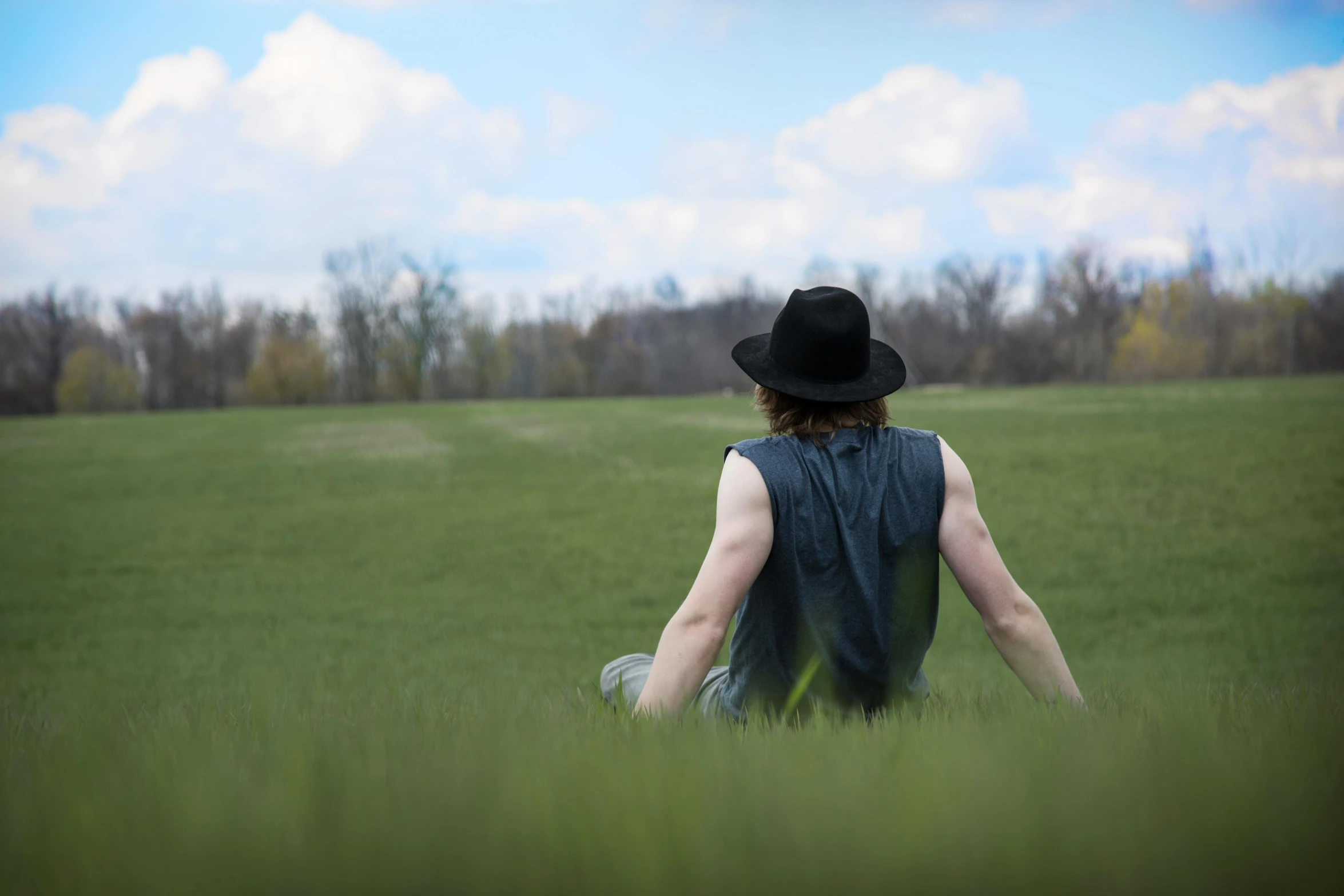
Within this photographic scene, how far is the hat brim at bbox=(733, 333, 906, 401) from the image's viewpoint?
2.74m

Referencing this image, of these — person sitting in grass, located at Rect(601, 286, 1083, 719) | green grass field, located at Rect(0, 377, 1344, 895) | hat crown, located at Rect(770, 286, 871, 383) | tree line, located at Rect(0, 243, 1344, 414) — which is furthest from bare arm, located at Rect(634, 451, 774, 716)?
tree line, located at Rect(0, 243, 1344, 414)

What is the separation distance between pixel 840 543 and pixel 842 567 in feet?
0.23

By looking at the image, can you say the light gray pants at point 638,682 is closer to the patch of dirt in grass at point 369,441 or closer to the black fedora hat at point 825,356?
the black fedora hat at point 825,356

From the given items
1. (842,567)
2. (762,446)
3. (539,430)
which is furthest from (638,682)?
(539,430)

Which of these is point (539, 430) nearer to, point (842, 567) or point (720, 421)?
point (720, 421)

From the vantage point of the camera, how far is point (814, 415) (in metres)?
2.84

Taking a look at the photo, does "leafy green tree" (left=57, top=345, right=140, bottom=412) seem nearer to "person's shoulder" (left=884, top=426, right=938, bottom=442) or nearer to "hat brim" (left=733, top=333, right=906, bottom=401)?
"hat brim" (left=733, top=333, right=906, bottom=401)

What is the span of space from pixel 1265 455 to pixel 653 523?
11.0 metres

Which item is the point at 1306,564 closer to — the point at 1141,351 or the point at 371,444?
the point at 371,444

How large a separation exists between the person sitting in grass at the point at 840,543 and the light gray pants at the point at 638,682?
5 cm

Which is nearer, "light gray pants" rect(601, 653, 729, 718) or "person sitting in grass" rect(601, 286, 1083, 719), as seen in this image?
"person sitting in grass" rect(601, 286, 1083, 719)

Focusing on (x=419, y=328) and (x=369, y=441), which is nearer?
(x=369, y=441)

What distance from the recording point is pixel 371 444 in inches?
1286

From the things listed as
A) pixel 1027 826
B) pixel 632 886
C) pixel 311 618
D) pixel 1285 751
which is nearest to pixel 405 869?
pixel 632 886
